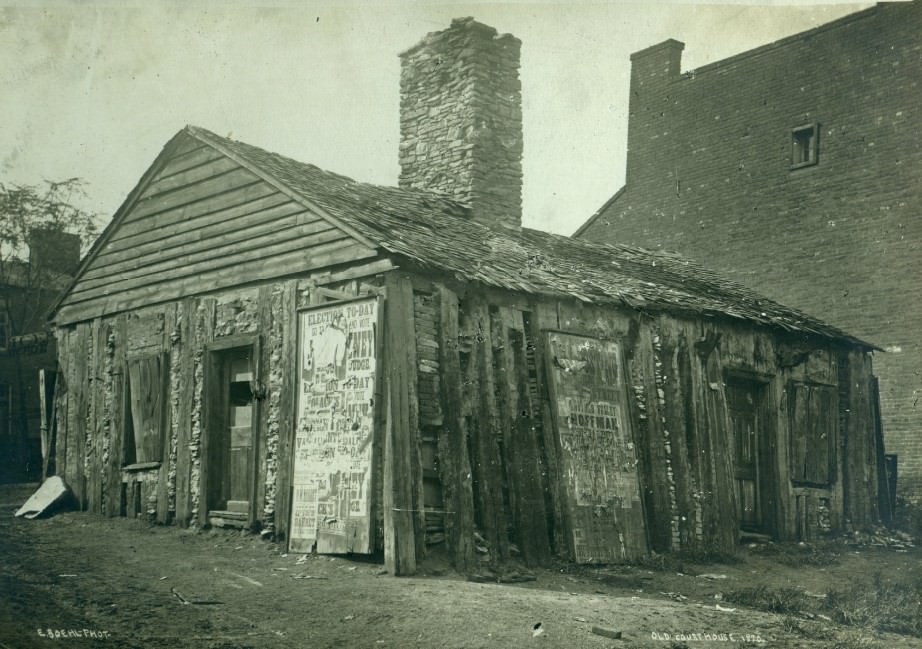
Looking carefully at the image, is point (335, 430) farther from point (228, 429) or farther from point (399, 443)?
point (228, 429)

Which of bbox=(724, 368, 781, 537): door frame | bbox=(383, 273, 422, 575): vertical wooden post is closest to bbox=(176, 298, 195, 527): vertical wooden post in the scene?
bbox=(383, 273, 422, 575): vertical wooden post

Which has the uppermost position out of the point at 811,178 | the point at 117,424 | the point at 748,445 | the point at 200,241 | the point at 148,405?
the point at 811,178

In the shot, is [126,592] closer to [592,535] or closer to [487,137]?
[592,535]

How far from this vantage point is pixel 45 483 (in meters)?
13.5

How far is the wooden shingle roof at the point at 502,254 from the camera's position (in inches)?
400

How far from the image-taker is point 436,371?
9.55 m

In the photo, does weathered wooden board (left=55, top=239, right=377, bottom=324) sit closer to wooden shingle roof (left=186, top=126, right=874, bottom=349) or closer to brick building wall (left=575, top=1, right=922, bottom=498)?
wooden shingle roof (left=186, top=126, right=874, bottom=349)

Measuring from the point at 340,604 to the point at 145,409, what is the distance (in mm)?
5842

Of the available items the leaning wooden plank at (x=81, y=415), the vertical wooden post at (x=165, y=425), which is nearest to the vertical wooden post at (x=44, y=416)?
the leaning wooden plank at (x=81, y=415)

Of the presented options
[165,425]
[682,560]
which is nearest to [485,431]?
[682,560]

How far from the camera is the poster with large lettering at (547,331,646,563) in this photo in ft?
34.0

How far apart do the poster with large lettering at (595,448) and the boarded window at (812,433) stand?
13.0 ft

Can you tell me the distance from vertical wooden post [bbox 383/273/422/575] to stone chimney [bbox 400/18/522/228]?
16.3 ft

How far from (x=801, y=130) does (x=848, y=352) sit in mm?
5807
